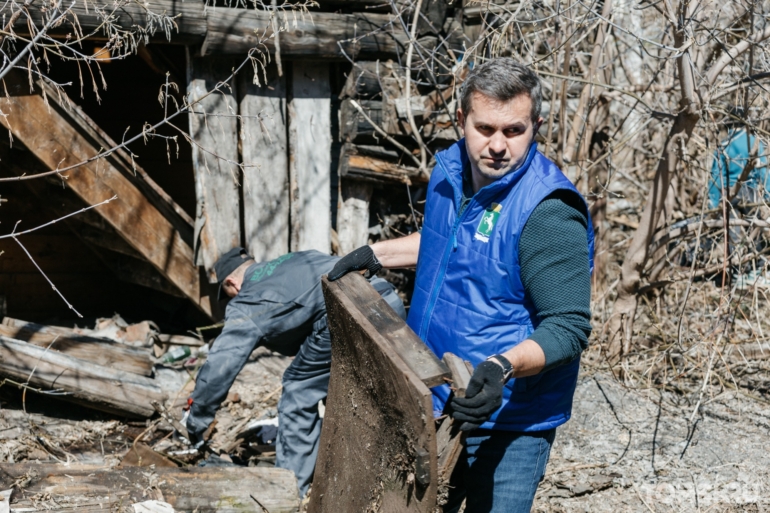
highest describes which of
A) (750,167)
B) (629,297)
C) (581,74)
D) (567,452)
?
(581,74)

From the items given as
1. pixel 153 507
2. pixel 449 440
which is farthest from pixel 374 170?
pixel 449 440

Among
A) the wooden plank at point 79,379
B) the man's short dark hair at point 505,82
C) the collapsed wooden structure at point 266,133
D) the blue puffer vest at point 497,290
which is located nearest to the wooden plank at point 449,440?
the blue puffer vest at point 497,290

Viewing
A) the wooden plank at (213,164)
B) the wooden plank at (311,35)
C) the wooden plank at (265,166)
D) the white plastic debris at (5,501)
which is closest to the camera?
the white plastic debris at (5,501)

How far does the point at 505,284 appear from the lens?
2391 millimetres

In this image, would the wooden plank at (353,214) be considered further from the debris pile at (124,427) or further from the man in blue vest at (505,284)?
the man in blue vest at (505,284)

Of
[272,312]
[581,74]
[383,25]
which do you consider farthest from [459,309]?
[581,74]

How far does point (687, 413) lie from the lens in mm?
4605

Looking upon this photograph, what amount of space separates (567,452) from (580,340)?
222cm

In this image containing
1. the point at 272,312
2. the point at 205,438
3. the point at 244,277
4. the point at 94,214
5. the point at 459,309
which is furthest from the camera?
the point at 94,214

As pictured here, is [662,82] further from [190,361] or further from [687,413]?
[190,361]

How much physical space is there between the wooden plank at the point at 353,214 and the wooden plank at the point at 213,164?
766 millimetres

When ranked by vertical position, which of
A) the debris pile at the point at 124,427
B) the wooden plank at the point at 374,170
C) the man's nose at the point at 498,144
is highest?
the man's nose at the point at 498,144

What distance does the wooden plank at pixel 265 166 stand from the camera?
4.88 meters

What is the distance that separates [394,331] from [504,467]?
61 cm
